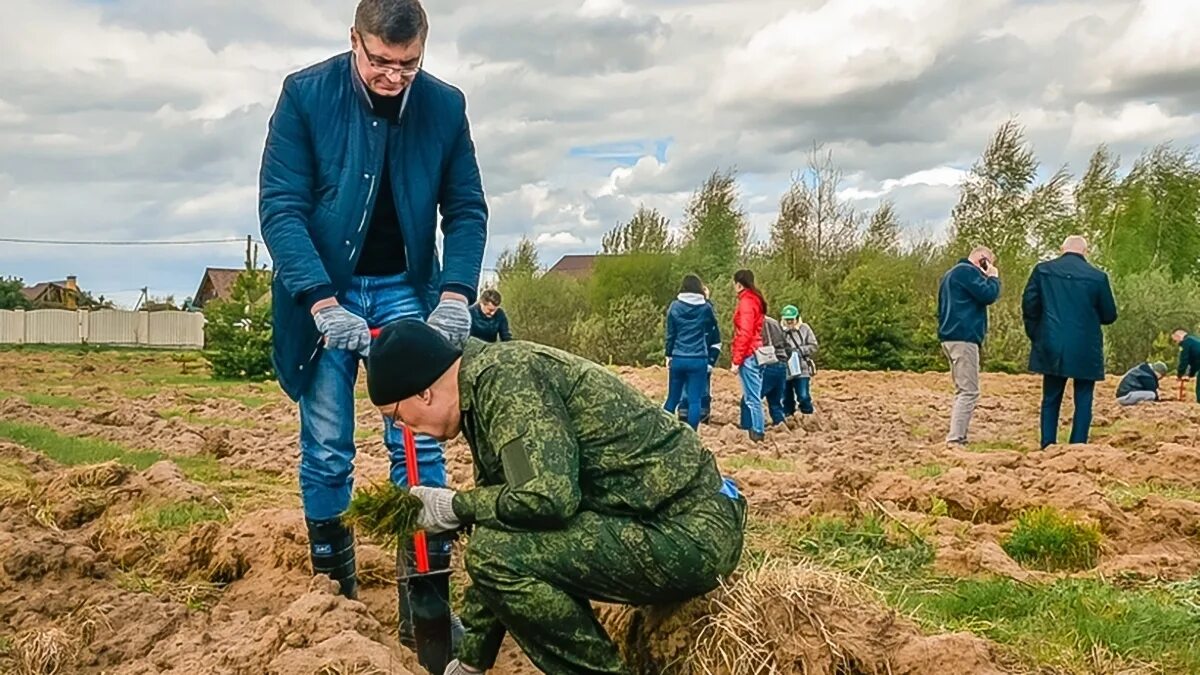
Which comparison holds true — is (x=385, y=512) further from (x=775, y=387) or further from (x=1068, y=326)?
(x=775, y=387)

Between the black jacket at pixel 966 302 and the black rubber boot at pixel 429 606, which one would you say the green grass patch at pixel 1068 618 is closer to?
the black rubber boot at pixel 429 606

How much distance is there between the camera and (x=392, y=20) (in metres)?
3.76

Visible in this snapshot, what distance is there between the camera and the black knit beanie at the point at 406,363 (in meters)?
3.42

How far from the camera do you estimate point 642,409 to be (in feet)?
11.8

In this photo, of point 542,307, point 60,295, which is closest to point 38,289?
point 60,295

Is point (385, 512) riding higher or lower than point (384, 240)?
lower

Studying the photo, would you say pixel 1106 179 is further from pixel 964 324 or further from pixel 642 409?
pixel 642 409

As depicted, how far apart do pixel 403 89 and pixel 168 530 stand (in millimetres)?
3146

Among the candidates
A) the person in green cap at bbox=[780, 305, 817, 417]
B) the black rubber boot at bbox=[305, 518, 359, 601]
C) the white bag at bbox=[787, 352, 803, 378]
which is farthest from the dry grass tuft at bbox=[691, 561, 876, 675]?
the white bag at bbox=[787, 352, 803, 378]

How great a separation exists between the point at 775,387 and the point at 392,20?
10379 millimetres

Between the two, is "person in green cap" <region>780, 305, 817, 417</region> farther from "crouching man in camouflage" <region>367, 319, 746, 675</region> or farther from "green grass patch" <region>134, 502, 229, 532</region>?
"crouching man in camouflage" <region>367, 319, 746, 675</region>

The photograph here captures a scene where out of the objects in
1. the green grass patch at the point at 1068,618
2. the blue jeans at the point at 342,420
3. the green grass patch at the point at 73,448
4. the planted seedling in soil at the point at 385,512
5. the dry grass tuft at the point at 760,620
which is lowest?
the green grass patch at the point at 73,448

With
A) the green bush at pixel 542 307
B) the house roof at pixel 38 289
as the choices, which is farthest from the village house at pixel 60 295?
the green bush at pixel 542 307

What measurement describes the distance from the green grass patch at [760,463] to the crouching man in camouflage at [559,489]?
5.83 meters
